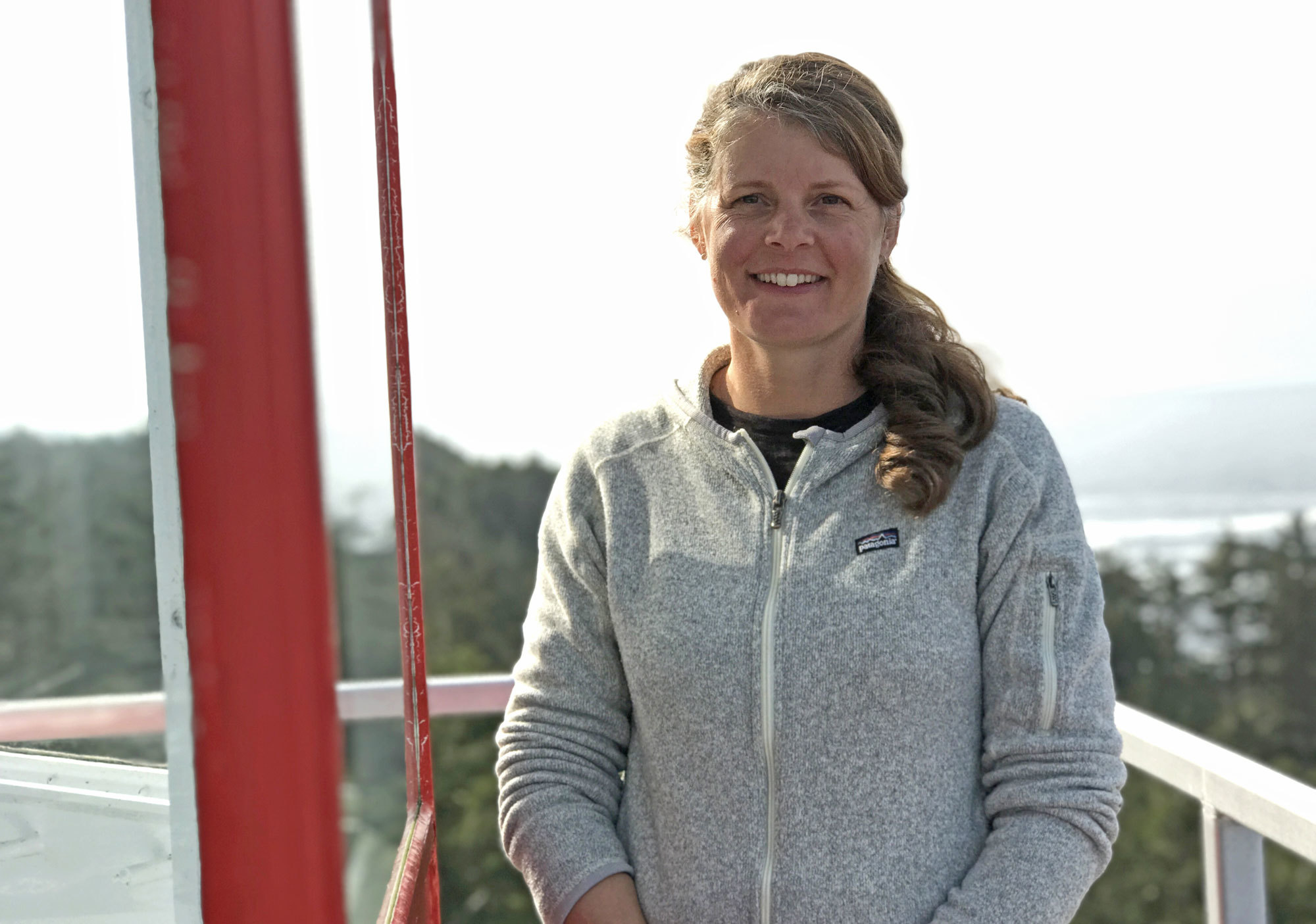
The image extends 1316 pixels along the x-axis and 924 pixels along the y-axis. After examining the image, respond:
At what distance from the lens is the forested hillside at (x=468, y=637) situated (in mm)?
519

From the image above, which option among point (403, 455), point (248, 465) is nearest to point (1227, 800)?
point (403, 455)

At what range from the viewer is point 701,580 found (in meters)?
1.46

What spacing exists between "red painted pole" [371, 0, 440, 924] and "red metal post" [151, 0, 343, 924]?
0.67m

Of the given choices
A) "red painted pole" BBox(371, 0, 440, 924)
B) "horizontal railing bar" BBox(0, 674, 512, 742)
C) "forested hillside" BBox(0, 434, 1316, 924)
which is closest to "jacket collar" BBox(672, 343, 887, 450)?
"red painted pole" BBox(371, 0, 440, 924)

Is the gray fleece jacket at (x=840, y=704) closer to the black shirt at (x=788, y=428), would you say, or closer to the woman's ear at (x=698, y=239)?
the black shirt at (x=788, y=428)

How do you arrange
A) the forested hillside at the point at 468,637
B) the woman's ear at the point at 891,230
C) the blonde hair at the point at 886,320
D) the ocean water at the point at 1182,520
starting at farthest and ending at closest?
1. the ocean water at the point at 1182,520
2. the woman's ear at the point at 891,230
3. the blonde hair at the point at 886,320
4. the forested hillside at the point at 468,637

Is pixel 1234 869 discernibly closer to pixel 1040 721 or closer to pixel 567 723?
Result: pixel 1040 721

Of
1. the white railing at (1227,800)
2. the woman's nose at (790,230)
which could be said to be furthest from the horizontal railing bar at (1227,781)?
the woman's nose at (790,230)

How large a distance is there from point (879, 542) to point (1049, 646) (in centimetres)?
21

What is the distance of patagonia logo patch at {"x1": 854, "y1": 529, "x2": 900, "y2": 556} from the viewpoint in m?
1.42

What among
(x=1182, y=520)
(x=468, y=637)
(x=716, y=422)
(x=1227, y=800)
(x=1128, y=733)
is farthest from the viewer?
(x=1182, y=520)

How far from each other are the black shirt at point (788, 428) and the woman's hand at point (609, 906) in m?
0.50

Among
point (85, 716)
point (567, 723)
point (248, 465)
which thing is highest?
point (248, 465)

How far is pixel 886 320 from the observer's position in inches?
63.4
